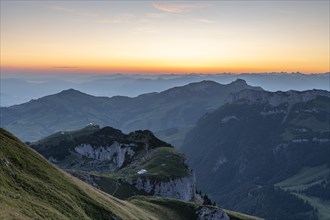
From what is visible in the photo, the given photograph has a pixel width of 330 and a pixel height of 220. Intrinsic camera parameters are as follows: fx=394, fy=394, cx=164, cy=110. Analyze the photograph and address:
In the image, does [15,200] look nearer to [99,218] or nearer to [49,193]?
[49,193]

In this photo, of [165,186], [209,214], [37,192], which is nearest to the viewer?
[37,192]

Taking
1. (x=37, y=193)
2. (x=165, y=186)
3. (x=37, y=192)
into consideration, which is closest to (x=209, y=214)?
(x=165, y=186)

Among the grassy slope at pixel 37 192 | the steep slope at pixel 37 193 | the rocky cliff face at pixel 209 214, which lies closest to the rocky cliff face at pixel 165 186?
the rocky cliff face at pixel 209 214

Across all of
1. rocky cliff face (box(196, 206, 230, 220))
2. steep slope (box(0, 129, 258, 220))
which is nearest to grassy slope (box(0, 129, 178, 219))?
steep slope (box(0, 129, 258, 220))

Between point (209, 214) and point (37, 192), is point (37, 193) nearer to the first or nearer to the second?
point (37, 192)

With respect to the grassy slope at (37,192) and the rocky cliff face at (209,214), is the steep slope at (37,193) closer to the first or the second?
the grassy slope at (37,192)

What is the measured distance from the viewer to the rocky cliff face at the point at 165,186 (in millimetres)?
177125

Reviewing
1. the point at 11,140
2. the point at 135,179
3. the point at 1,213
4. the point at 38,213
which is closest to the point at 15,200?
the point at 38,213

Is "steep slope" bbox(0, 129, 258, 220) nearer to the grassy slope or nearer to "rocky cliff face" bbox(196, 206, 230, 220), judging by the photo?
the grassy slope

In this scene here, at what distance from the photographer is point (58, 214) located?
57.1 m

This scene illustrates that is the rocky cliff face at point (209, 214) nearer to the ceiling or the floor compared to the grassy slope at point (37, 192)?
nearer to the floor

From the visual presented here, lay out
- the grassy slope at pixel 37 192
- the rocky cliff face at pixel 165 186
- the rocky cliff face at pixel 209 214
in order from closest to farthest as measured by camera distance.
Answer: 1. the grassy slope at pixel 37 192
2. the rocky cliff face at pixel 209 214
3. the rocky cliff face at pixel 165 186

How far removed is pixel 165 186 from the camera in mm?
182875

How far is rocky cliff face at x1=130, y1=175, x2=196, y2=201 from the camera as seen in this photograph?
581 ft
